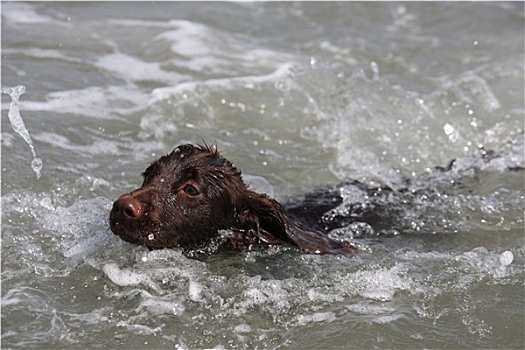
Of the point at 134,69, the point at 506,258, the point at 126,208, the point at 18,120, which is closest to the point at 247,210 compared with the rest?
the point at 126,208

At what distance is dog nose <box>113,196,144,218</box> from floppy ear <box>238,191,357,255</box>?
84 cm

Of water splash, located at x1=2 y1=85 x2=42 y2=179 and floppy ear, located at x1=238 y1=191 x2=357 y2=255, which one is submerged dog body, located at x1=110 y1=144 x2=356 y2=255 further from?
water splash, located at x1=2 y1=85 x2=42 y2=179

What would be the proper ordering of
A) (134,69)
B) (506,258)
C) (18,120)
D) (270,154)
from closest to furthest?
(506,258) → (18,120) → (270,154) → (134,69)

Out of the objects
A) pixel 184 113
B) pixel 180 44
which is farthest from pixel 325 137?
pixel 180 44

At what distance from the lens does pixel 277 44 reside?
11141 mm

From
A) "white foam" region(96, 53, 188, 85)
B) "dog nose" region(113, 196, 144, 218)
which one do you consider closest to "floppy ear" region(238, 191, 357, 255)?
"dog nose" region(113, 196, 144, 218)

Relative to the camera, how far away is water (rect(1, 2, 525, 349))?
15.1 ft

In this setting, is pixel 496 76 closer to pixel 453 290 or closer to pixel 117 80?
pixel 117 80

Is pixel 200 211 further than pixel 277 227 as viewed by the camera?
No

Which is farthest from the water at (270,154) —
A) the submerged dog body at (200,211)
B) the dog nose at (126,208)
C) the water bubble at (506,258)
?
the dog nose at (126,208)

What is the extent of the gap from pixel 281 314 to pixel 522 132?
469 cm

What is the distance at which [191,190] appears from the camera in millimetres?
5293

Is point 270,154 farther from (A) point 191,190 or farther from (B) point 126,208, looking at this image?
(B) point 126,208

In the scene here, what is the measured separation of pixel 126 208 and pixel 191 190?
529 millimetres
